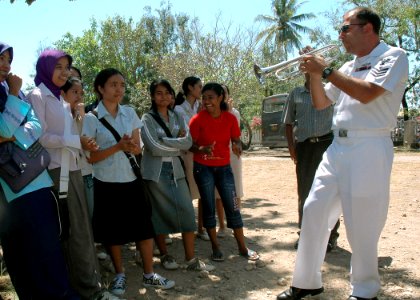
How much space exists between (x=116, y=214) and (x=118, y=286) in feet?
1.90

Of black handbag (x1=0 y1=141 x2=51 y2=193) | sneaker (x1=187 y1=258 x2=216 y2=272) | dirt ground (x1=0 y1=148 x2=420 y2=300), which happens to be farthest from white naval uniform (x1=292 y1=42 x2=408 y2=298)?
black handbag (x1=0 y1=141 x2=51 y2=193)

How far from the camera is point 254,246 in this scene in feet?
16.3

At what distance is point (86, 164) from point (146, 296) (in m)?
1.19

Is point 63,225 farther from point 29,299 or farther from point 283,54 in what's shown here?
point 283,54

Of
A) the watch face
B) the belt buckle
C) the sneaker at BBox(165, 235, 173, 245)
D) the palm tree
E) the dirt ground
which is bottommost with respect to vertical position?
the dirt ground

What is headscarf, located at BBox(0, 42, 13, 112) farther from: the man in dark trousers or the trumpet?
the man in dark trousers

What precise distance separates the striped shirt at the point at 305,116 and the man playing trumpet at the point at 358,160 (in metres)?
1.13

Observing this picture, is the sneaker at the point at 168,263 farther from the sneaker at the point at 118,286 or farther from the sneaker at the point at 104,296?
the sneaker at the point at 104,296

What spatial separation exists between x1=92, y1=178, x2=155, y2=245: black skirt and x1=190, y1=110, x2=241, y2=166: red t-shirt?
1.02 m

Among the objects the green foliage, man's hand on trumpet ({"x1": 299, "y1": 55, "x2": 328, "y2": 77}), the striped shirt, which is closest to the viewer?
man's hand on trumpet ({"x1": 299, "y1": 55, "x2": 328, "y2": 77})

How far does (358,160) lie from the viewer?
315cm

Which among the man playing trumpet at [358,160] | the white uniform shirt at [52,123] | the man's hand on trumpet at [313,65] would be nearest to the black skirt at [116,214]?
the white uniform shirt at [52,123]

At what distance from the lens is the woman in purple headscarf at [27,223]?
269 centimetres

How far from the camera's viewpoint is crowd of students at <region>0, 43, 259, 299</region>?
2738 millimetres
